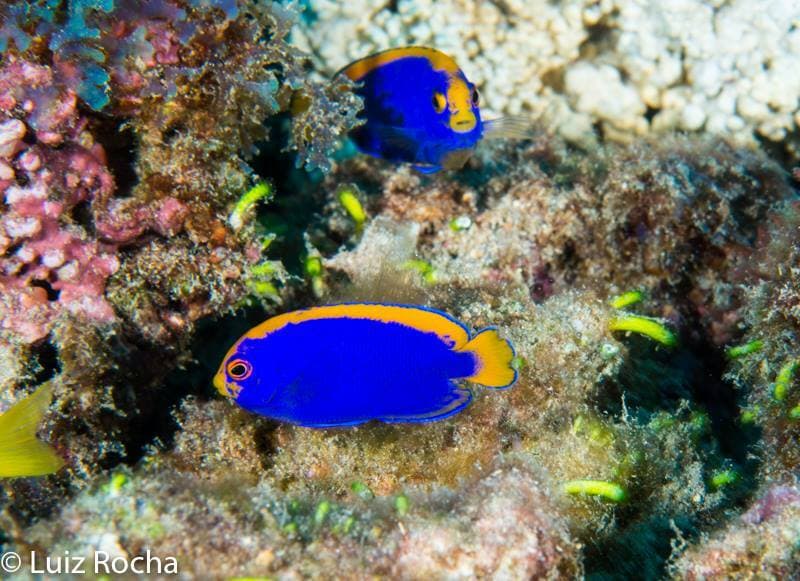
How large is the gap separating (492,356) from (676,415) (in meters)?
1.49

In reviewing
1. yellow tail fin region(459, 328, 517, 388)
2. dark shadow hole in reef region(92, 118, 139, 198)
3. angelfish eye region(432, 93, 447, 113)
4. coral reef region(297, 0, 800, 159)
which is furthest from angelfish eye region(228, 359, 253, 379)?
coral reef region(297, 0, 800, 159)

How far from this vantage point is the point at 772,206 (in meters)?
3.95

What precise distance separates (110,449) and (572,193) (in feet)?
10.7

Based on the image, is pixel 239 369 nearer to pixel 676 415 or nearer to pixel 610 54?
pixel 676 415

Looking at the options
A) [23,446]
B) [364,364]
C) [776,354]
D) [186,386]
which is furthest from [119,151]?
[776,354]

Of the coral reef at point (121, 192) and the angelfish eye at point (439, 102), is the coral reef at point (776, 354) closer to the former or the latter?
the angelfish eye at point (439, 102)

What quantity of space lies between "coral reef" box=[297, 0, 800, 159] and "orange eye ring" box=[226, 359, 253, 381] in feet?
11.1

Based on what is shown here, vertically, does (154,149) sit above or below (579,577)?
above

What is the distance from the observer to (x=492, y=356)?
2.36m

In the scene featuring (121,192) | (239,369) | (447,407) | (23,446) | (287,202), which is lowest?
(23,446)

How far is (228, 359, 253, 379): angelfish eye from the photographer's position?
2.44 m

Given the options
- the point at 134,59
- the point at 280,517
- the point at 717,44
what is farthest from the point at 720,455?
the point at 134,59

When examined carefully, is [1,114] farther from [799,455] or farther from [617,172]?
[799,455]

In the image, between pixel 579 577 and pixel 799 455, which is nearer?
pixel 579 577
